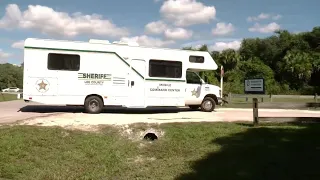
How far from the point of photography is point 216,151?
8.10 m

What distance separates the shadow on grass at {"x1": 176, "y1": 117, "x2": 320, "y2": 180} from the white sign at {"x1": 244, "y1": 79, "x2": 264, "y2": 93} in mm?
13419

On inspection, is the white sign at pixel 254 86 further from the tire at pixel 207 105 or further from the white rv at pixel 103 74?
the white rv at pixel 103 74

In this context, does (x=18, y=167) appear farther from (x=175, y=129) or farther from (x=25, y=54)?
(x=25, y=54)

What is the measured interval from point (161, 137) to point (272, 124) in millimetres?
3319

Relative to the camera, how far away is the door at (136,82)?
589 inches

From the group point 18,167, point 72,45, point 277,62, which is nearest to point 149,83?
point 72,45

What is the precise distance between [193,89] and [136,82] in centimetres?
295

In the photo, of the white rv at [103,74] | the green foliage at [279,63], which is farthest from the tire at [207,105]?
the green foliage at [279,63]

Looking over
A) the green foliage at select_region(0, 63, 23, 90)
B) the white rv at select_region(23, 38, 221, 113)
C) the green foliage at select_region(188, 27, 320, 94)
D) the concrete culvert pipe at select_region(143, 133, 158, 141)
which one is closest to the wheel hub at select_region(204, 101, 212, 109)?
the white rv at select_region(23, 38, 221, 113)

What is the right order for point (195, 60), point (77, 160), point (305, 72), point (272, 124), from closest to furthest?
point (77, 160) → point (272, 124) → point (195, 60) → point (305, 72)

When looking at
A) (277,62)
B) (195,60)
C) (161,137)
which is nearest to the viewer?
(161,137)

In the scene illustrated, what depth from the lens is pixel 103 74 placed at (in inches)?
577

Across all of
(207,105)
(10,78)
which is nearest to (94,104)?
(207,105)

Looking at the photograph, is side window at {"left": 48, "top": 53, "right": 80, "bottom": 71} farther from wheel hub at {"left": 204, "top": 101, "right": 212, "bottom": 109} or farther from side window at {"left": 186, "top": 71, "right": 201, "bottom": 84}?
wheel hub at {"left": 204, "top": 101, "right": 212, "bottom": 109}
